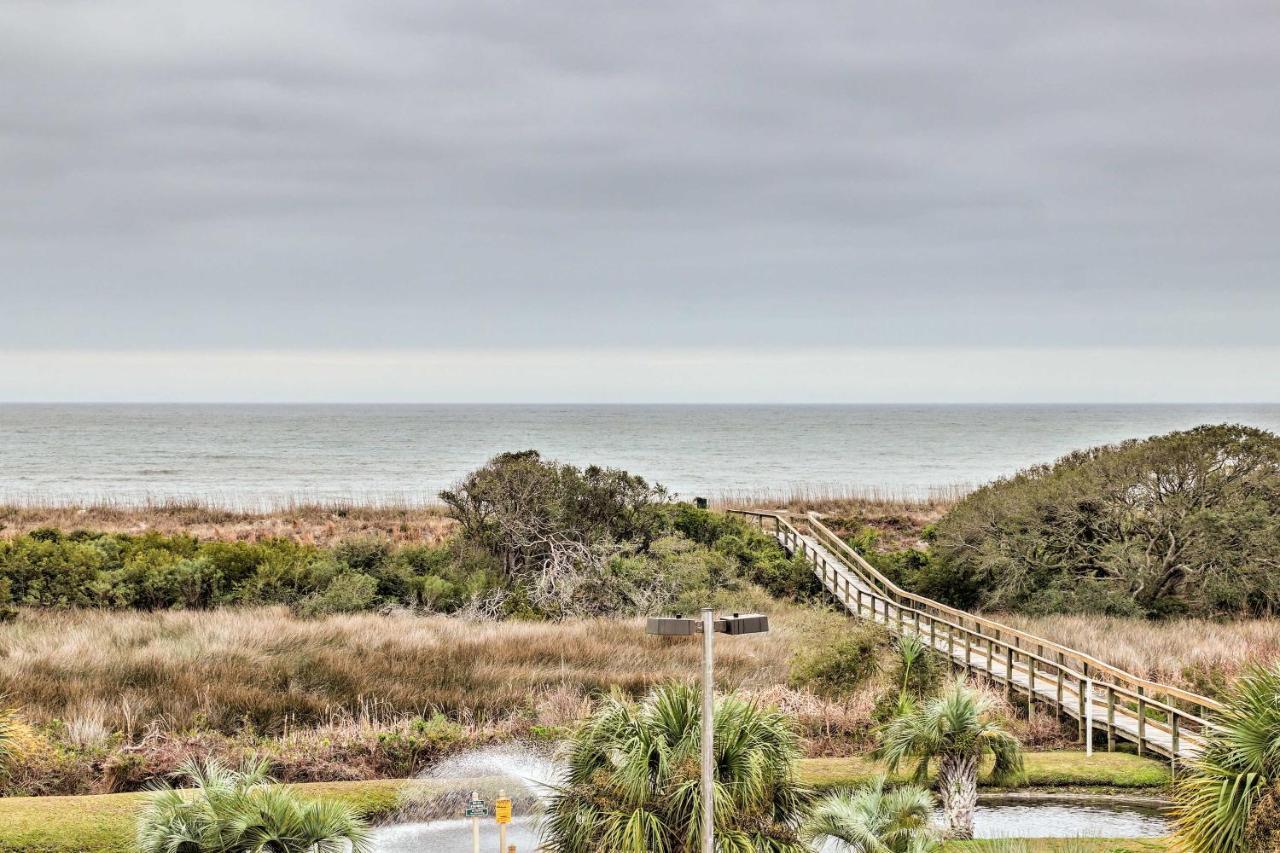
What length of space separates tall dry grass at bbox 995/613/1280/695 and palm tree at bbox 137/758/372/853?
15284 mm

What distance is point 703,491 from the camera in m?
79.8

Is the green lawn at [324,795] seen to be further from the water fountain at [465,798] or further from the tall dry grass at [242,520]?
the tall dry grass at [242,520]

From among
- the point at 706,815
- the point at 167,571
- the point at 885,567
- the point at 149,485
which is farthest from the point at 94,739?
the point at 149,485

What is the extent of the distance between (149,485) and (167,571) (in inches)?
2370

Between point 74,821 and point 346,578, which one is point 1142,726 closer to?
point 74,821

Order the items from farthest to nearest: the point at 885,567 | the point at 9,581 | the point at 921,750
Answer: the point at 885,567, the point at 9,581, the point at 921,750

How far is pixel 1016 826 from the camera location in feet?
45.6

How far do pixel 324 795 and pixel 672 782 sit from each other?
5.86m

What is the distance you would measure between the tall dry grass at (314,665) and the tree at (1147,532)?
27.3 feet

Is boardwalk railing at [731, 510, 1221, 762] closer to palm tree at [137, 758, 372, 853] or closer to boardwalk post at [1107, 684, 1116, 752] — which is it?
boardwalk post at [1107, 684, 1116, 752]

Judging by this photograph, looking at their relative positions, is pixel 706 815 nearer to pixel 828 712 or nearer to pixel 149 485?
pixel 828 712

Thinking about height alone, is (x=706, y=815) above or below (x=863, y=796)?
above

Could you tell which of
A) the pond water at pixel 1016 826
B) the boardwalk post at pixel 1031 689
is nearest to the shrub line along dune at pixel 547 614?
the boardwalk post at pixel 1031 689

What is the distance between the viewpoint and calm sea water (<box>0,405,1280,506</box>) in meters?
82.6
